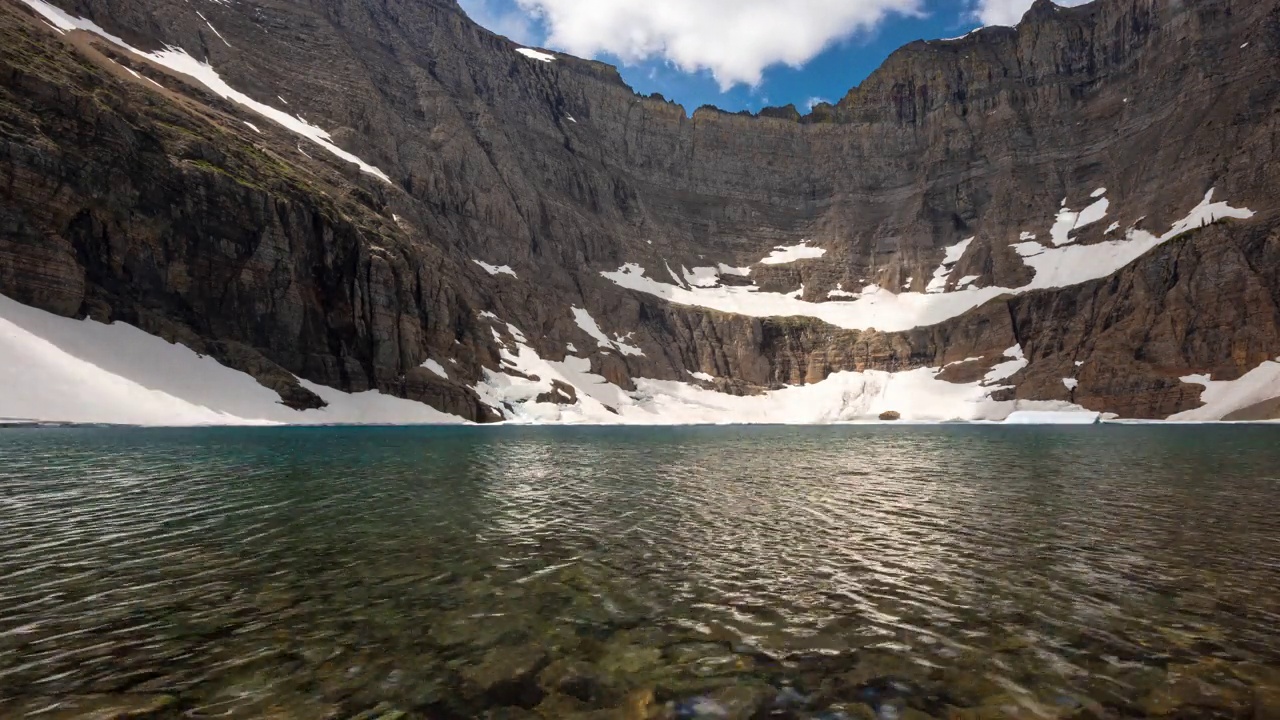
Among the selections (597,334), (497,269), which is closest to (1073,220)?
(597,334)

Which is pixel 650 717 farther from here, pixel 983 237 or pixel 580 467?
pixel 983 237

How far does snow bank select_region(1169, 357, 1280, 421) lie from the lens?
113000mm

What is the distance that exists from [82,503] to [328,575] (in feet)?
45.5

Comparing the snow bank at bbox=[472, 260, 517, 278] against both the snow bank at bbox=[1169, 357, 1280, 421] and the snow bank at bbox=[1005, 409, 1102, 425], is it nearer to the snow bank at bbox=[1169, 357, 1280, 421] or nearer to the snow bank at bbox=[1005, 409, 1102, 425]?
the snow bank at bbox=[1005, 409, 1102, 425]

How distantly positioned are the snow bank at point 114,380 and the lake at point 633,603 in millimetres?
58056

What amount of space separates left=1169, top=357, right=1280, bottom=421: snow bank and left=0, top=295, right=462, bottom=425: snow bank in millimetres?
156238

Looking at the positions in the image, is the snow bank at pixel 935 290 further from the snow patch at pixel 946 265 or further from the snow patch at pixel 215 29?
the snow patch at pixel 215 29

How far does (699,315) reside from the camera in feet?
592

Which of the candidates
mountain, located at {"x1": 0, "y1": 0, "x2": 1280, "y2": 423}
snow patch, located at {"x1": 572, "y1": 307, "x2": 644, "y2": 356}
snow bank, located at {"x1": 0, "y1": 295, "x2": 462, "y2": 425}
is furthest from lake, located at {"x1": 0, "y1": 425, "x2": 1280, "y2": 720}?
snow patch, located at {"x1": 572, "y1": 307, "x2": 644, "y2": 356}

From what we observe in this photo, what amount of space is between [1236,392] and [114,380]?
182 metres

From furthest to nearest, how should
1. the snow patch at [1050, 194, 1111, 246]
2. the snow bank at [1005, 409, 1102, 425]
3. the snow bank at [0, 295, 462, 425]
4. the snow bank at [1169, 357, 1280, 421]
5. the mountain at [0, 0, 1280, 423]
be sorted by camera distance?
1. the snow patch at [1050, 194, 1111, 246]
2. the snow bank at [1005, 409, 1102, 425]
3. the snow bank at [1169, 357, 1280, 421]
4. the mountain at [0, 0, 1280, 423]
5. the snow bank at [0, 295, 462, 425]

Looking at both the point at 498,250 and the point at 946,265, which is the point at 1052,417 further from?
the point at 498,250

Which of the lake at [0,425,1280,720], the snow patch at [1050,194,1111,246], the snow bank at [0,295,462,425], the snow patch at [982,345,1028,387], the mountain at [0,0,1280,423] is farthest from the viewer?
the snow patch at [1050,194,1111,246]

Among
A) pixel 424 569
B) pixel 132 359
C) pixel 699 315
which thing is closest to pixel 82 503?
pixel 424 569
